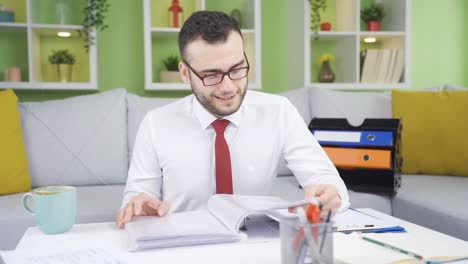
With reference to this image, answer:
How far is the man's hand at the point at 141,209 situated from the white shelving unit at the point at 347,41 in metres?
2.12

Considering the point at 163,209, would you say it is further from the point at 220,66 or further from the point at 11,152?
the point at 11,152

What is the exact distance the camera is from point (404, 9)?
3172mm

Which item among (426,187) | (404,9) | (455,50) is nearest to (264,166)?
(426,187)

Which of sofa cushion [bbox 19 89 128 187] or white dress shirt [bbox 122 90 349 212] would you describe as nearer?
white dress shirt [bbox 122 90 349 212]

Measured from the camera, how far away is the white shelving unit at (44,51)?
2.78 metres

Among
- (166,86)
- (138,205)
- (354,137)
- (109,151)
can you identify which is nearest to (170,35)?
(166,86)

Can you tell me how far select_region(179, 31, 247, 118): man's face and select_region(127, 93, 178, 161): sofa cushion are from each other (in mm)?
1118

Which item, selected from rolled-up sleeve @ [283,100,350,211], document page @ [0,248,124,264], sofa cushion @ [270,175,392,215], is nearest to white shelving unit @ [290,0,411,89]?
sofa cushion @ [270,175,392,215]

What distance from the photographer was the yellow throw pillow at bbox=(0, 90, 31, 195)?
2080 mm

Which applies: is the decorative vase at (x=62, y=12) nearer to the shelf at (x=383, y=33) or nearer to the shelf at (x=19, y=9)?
the shelf at (x=19, y=9)

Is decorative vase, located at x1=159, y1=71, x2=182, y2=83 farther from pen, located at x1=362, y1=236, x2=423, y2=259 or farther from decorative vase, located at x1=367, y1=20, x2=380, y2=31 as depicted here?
pen, located at x1=362, y1=236, x2=423, y2=259

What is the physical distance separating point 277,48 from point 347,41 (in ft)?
1.51

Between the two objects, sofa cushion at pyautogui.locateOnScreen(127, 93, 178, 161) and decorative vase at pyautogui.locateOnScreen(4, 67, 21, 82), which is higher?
decorative vase at pyautogui.locateOnScreen(4, 67, 21, 82)

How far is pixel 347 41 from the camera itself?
3256mm
